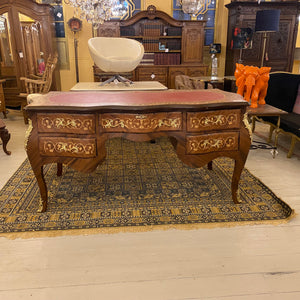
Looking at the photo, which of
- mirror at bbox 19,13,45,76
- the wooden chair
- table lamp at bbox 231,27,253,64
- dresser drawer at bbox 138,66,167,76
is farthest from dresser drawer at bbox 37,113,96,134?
dresser drawer at bbox 138,66,167,76

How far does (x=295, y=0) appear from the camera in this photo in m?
6.26

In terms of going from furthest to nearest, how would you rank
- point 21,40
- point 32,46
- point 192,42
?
1. point 192,42
2. point 32,46
3. point 21,40

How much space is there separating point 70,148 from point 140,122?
0.53 metres

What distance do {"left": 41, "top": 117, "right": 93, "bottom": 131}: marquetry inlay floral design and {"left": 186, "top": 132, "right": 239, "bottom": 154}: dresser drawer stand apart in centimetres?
70

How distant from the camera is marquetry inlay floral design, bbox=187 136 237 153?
2166mm

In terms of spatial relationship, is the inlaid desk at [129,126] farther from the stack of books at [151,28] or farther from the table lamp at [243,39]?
→ the stack of books at [151,28]

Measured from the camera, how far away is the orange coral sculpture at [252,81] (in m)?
3.41

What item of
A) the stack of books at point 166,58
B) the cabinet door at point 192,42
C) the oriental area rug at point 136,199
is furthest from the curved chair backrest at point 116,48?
the cabinet door at point 192,42

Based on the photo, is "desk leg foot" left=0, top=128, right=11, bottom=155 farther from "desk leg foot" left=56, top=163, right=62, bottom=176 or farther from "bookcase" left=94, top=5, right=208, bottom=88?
"bookcase" left=94, top=5, right=208, bottom=88

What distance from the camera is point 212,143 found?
221 centimetres

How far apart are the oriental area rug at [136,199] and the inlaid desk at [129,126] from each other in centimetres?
38

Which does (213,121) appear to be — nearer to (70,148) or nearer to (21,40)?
(70,148)

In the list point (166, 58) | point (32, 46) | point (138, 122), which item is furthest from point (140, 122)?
point (166, 58)

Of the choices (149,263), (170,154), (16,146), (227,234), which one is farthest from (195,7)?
(149,263)
